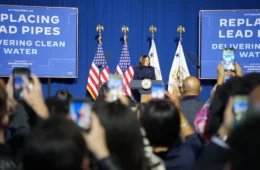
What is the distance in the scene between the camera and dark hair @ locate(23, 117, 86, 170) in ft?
4.15

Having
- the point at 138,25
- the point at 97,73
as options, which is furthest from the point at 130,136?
the point at 138,25

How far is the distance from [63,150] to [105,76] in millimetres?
8121

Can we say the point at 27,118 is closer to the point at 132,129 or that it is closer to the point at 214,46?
the point at 132,129

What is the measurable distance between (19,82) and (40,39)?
24.2 ft

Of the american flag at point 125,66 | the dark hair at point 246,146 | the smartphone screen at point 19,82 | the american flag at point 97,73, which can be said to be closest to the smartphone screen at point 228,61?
the smartphone screen at point 19,82

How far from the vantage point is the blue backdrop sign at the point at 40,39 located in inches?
364

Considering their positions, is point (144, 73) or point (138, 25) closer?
point (144, 73)

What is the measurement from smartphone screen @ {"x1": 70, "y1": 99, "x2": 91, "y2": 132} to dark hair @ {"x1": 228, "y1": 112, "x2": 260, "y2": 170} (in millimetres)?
610

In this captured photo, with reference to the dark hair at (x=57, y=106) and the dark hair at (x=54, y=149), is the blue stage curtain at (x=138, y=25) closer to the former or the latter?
the dark hair at (x=57, y=106)

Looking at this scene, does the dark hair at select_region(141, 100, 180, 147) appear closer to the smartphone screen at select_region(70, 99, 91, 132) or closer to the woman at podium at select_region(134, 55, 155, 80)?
the smartphone screen at select_region(70, 99, 91, 132)

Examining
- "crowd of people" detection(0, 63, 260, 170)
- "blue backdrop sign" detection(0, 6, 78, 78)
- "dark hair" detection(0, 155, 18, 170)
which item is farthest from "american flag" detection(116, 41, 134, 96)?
"dark hair" detection(0, 155, 18, 170)

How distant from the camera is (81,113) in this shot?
159cm

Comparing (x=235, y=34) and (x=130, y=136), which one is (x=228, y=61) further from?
(x=235, y=34)

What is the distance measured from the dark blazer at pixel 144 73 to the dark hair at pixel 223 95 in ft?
21.5
